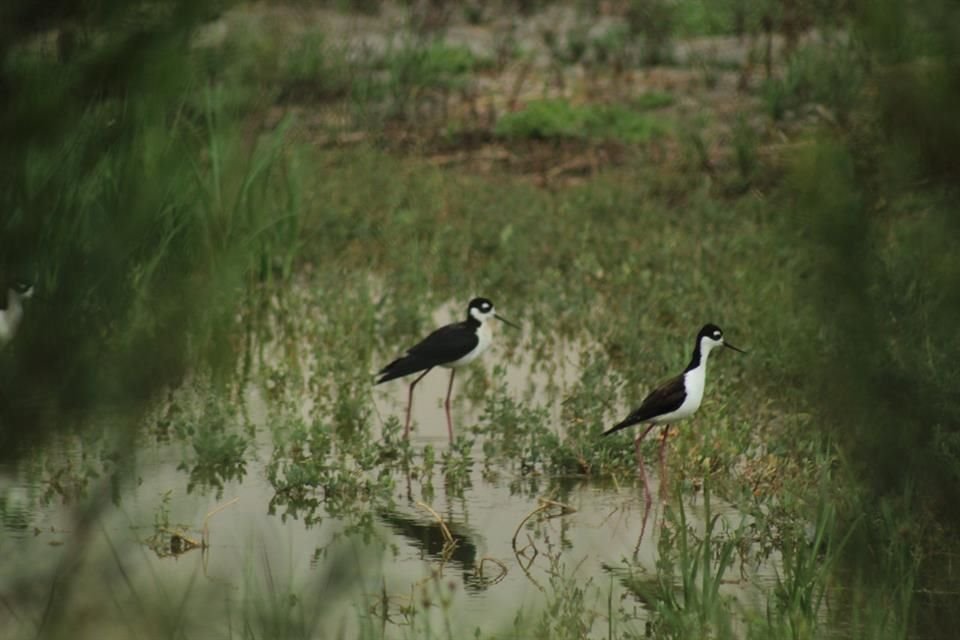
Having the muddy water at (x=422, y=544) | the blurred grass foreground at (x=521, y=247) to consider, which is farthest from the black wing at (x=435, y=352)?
the muddy water at (x=422, y=544)

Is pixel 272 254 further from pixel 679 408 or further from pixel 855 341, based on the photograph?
pixel 855 341

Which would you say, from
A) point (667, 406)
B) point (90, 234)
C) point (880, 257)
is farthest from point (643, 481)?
point (90, 234)

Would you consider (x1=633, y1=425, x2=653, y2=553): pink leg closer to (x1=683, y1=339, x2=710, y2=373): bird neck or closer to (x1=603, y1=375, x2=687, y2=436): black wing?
(x1=603, y1=375, x2=687, y2=436): black wing

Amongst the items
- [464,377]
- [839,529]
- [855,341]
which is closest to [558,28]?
[464,377]

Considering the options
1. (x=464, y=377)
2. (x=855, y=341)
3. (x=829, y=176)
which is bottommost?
(x=464, y=377)

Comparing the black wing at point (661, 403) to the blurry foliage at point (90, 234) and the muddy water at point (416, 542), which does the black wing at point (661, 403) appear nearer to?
the muddy water at point (416, 542)

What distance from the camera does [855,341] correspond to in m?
3.25

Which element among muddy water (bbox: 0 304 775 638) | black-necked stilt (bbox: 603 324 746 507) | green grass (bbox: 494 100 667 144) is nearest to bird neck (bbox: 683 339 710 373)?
black-necked stilt (bbox: 603 324 746 507)

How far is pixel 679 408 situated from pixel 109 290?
4742mm

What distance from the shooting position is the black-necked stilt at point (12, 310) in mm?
2918

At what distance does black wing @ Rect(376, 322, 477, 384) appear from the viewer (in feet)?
28.8

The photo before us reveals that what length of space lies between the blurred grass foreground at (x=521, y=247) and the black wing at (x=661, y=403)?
26cm

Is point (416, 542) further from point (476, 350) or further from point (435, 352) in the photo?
point (476, 350)

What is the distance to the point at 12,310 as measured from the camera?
2.87 meters
